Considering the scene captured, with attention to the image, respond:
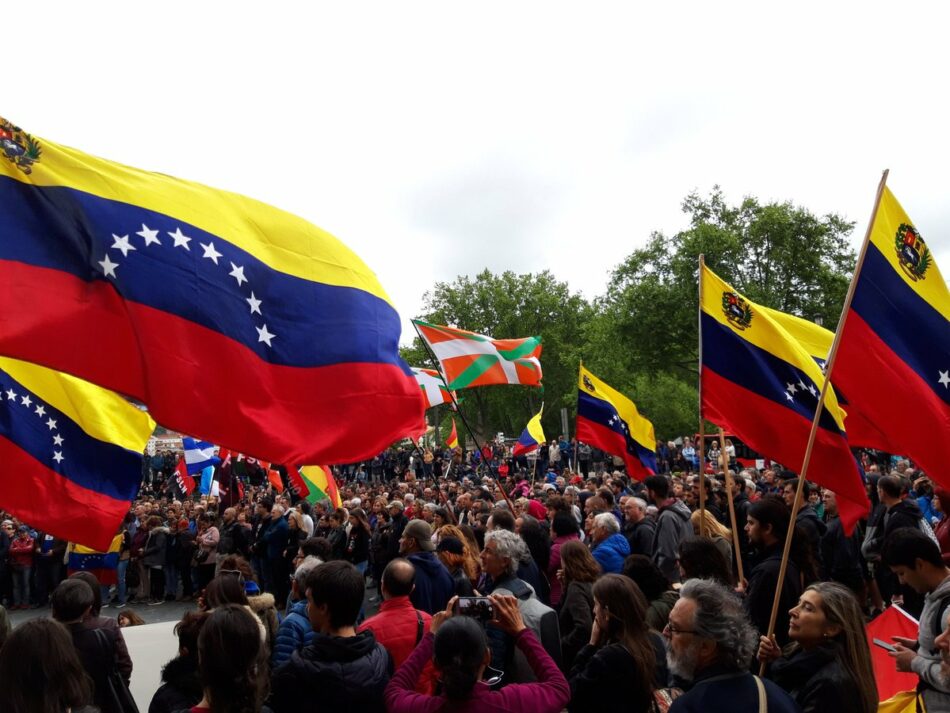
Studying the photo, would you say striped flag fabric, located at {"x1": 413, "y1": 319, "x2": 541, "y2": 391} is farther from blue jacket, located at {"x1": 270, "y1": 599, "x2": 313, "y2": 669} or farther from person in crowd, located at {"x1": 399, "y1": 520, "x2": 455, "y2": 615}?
blue jacket, located at {"x1": 270, "y1": 599, "x2": 313, "y2": 669}

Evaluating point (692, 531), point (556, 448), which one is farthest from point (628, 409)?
point (556, 448)

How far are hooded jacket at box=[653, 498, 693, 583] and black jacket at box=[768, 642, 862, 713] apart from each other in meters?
3.85

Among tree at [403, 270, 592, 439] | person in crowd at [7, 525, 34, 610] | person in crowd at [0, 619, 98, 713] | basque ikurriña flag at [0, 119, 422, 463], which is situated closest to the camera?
person in crowd at [0, 619, 98, 713]

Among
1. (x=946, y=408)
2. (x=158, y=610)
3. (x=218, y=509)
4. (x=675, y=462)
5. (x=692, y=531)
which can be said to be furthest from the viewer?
(x=675, y=462)

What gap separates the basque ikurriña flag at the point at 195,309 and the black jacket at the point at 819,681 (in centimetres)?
270

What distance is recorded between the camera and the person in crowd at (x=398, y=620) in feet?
15.0

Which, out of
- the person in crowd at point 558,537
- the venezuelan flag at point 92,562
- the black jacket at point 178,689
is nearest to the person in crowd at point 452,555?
the person in crowd at point 558,537

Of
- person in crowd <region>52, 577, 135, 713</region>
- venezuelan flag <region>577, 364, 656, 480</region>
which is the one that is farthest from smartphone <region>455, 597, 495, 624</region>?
venezuelan flag <region>577, 364, 656, 480</region>

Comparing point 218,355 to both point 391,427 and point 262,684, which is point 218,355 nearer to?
point 391,427

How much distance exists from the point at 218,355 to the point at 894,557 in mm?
3834

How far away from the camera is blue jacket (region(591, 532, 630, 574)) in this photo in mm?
7008

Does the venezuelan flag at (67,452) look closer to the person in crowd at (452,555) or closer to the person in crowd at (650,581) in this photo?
the person in crowd at (452,555)

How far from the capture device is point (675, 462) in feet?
105

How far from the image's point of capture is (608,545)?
7180 millimetres
